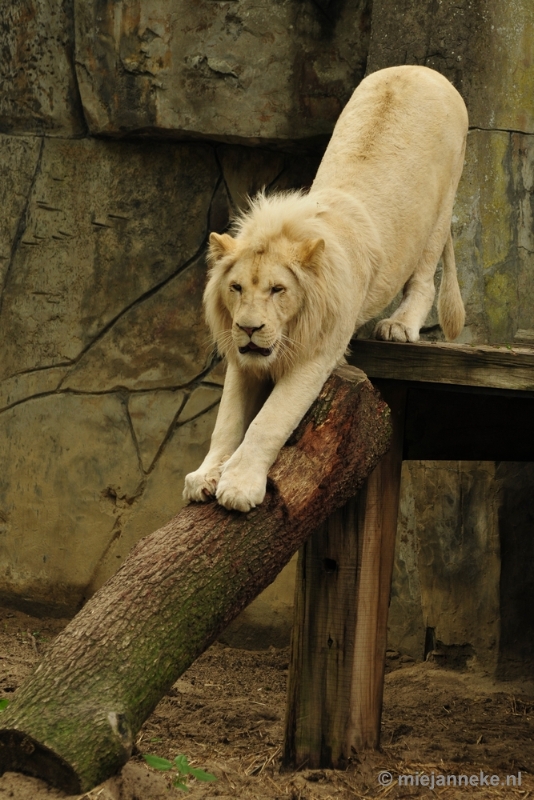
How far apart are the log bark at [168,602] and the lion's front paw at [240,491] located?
49 millimetres

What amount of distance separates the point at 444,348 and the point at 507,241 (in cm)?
190

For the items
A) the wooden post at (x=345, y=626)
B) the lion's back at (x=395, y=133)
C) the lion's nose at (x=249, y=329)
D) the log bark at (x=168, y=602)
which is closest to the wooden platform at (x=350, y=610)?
the wooden post at (x=345, y=626)

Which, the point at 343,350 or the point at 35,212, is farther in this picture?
the point at 35,212

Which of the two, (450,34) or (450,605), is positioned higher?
(450,34)

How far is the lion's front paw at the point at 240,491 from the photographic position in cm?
329

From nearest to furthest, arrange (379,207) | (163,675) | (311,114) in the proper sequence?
(163,675), (379,207), (311,114)

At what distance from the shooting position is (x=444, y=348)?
3.88 m

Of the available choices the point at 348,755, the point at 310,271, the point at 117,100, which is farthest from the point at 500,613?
the point at 117,100

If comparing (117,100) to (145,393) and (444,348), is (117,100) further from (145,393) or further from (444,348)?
(444,348)

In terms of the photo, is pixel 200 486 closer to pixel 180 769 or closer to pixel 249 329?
pixel 249 329

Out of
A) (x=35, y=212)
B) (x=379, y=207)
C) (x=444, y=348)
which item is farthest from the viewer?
(x=35, y=212)

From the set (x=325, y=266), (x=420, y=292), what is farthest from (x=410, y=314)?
(x=325, y=266)

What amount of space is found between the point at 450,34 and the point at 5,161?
282cm

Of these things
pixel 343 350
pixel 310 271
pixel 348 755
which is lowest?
pixel 348 755
